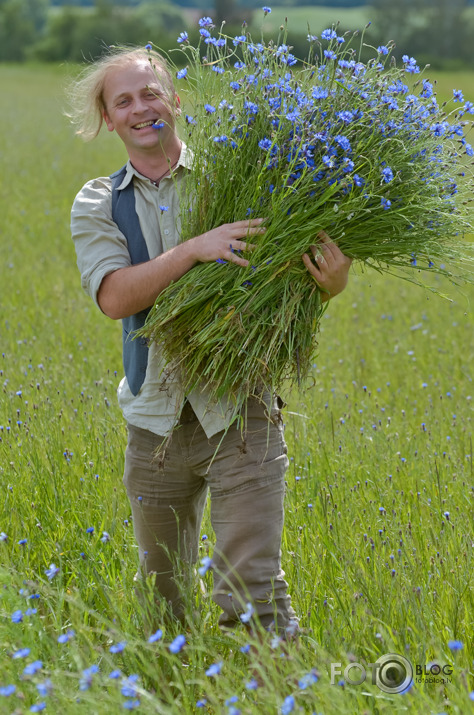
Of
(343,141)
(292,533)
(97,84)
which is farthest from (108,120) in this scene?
(292,533)

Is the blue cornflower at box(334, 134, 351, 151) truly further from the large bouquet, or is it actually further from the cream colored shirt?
the cream colored shirt

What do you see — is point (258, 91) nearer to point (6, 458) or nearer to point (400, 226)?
point (400, 226)

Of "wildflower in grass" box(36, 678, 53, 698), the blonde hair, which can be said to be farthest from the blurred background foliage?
"wildflower in grass" box(36, 678, 53, 698)

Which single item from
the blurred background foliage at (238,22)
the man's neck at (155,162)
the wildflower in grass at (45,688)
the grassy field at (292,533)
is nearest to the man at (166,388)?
Answer: the man's neck at (155,162)

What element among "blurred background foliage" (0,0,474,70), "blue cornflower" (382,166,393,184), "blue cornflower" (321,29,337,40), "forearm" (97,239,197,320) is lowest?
"forearm" (97,239,197,320)

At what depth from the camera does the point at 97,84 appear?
Answer: 2955 mm

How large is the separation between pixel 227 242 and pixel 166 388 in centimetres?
55

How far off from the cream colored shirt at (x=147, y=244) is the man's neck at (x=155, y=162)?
3cm

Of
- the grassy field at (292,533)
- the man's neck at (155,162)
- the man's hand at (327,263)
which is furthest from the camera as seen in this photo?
the man's neck at (155,162)

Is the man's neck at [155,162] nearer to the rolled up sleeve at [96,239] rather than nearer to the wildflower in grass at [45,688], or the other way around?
the rolled up sleeve at [96,239]

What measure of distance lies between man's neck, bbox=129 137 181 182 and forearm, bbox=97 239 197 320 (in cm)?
38

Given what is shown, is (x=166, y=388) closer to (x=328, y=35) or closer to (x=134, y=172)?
(x=134, y=172)

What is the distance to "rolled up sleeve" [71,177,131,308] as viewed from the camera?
2.74 metres

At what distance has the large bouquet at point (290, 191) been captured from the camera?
2.51m
